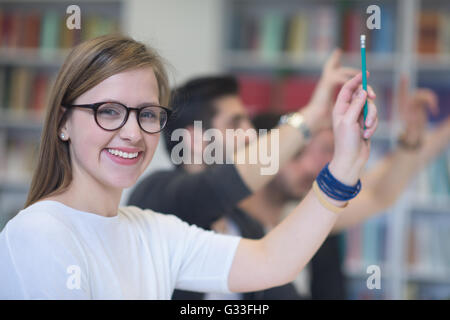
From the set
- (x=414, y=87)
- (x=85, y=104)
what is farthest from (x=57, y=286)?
(x=414, y=87)

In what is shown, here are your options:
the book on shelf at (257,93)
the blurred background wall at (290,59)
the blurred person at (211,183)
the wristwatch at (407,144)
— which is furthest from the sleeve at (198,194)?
the book on shelf at (257,93)

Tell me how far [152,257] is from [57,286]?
0.21 meters

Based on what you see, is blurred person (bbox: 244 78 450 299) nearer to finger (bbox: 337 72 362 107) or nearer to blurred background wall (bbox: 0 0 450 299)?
finger (bbox: 337 72 362 107)

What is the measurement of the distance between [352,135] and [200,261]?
13.3 inches

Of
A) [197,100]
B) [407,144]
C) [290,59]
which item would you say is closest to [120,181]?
[197,100]

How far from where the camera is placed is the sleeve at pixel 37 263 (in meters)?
0.62

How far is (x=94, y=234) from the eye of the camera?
0.72 metres

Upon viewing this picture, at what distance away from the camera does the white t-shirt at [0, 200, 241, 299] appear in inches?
24.5

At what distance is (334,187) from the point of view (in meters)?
0.76

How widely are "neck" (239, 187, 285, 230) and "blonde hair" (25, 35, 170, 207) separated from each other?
27.2 inches

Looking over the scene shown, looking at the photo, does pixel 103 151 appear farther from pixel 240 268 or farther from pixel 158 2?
pixel 158 2

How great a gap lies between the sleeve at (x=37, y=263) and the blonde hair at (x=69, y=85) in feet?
0.28

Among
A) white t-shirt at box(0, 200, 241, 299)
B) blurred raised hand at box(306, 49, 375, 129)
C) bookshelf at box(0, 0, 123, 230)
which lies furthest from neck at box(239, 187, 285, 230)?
bookshelf at box(0, 0, 123, 230)

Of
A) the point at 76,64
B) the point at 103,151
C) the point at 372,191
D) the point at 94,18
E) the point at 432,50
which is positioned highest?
the point at 94,18
